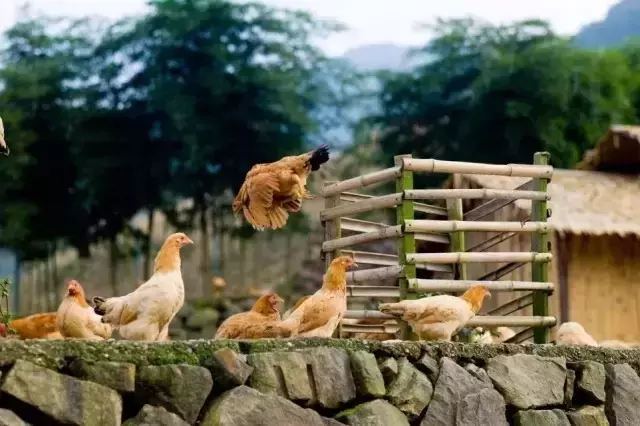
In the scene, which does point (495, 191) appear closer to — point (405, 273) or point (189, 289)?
point (405, 273)

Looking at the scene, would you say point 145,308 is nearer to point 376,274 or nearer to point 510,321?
point 376,274

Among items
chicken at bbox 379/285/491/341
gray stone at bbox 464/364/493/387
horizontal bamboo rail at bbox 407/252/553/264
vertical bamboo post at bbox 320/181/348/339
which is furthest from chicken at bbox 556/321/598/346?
gray stone at bbox 464/364/493/387

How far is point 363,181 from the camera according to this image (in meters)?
7.40

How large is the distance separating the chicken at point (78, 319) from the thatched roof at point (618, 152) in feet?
32.0

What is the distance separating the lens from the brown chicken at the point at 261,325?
19.3 ft

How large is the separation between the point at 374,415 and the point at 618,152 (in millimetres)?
9863

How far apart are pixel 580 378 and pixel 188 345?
9.07 ft

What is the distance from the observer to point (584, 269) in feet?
41.1

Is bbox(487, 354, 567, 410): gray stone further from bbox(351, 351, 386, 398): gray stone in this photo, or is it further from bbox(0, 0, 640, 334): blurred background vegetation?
bbox(0, 0, 640, 334): blurred background vegetation

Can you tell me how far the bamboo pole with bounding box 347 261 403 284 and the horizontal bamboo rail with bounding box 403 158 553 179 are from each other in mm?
667

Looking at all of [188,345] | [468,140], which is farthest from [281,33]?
[188,345]

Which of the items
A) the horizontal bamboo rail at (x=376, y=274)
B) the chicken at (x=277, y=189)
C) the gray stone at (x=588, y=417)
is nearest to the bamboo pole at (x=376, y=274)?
the horizontal bamboo rail at (x=376, y=274)

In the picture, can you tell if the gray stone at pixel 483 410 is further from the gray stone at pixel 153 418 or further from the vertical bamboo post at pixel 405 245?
the gray stone at pixel 153 418

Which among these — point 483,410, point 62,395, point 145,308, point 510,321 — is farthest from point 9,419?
point 510,321
